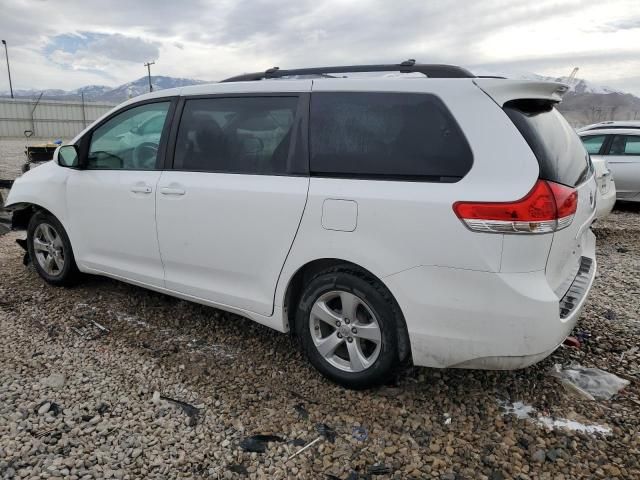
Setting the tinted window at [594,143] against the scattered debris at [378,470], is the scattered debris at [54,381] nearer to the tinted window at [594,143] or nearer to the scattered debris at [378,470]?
the scattered debris at [378,470]

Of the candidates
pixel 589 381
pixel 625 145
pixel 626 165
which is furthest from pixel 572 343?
pixel 625 145

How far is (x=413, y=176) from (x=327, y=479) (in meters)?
1.52

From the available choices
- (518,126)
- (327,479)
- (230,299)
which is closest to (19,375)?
(230,299)

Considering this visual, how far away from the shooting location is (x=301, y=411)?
2.78 metres

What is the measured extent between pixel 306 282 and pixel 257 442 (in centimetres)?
94

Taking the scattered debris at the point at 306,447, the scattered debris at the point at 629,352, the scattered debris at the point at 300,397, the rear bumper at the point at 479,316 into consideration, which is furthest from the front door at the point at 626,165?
the scattered debris at the point at 306,447

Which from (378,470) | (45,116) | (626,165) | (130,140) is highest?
(45,116)

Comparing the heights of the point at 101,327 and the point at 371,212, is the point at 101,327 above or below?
below

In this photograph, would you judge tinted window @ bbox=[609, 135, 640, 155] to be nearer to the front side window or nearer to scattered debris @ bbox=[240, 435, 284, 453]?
the front side window

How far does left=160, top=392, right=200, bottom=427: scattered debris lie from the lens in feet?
8.84

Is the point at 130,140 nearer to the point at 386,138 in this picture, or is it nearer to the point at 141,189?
the point at 141,189

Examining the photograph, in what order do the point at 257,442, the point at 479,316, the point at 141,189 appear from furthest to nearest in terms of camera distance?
the point at 141,189
the point at 257,442
the point at 479,316

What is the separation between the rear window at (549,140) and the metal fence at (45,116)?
1320 inches

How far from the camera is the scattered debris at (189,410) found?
269 centimetres
